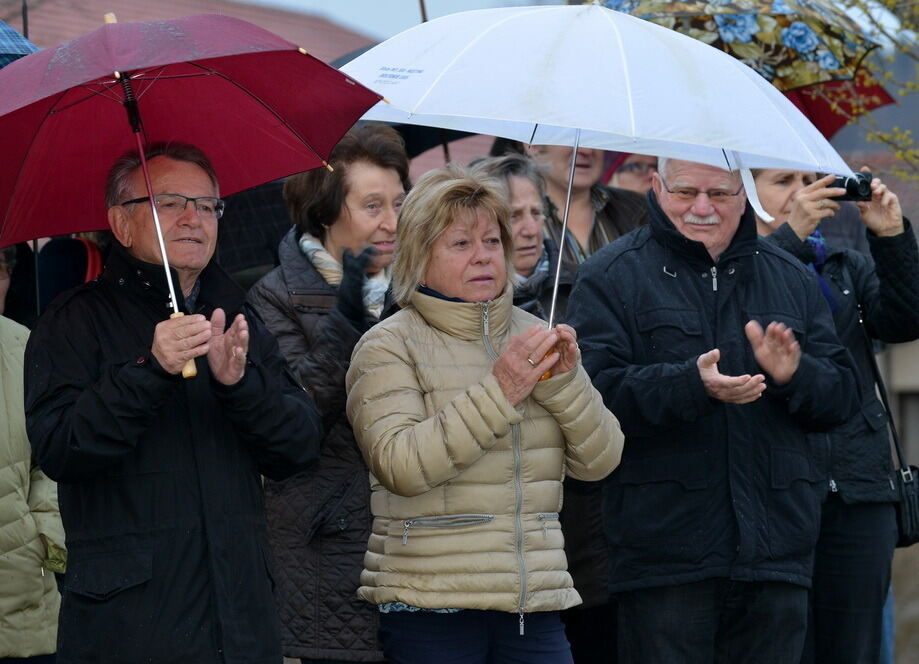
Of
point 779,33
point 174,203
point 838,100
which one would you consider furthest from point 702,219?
point 838,100

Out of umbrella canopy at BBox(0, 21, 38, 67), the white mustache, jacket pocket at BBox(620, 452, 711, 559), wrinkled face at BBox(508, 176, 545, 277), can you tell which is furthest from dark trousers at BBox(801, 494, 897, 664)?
umbrella canopy at BBox(0, 21, 38, 67)

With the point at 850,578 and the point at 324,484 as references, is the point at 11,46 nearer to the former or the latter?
the point at 324,484

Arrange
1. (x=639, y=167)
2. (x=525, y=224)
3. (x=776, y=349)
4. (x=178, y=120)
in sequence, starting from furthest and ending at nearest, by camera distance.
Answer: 1. (x=639, y=167)
2. (x=525, y=224)
3. (x=776, y=349)
4. (x=178, y=120)

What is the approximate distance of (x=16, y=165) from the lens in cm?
378

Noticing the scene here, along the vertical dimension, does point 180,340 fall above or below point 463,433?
above

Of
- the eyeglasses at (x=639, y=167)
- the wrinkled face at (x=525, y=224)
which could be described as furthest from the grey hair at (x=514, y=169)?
the eyeglasses at (x=639, y=167)

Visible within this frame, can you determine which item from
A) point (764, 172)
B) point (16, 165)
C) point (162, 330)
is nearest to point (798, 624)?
point (764, 172)

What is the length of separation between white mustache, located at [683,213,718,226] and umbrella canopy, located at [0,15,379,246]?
50.6 inches

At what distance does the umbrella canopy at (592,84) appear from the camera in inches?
153

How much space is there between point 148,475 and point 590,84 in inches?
60.2

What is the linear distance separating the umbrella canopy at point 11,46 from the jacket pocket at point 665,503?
2.35 meters

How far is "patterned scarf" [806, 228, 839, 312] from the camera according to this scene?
217 inches

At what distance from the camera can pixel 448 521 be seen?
4.04 m

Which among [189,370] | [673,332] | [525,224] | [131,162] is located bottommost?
[673,332]
